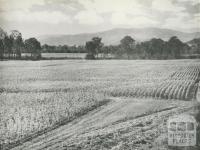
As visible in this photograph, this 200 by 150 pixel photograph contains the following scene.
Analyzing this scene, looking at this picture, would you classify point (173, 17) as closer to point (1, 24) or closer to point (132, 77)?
point (132, 77)

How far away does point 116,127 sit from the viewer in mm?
7031

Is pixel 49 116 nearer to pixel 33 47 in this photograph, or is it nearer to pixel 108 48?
pixel 33 47

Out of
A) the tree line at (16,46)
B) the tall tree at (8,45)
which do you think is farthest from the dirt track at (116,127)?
the tall tree at (8,45)

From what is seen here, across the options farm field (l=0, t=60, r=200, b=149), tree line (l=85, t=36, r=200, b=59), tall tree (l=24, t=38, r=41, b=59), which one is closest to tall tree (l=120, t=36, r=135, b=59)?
tree line (l=85, t=36, r=200, b=59)

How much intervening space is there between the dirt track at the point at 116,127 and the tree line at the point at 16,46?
5.21 ft

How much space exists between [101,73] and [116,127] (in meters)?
1.20

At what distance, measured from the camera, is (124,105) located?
7.73 metres

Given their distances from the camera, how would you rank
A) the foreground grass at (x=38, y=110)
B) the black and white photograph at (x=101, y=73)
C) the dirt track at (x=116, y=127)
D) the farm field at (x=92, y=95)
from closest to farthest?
the dirt track at (x=116, y=127)
the foreground grass at (x=38, y=110)
the black and white photograph at (x=101, y=73)
the farm field at (x=92, y=95)

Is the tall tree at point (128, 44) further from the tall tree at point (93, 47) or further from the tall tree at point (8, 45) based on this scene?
the tall tree at point (8, 45)

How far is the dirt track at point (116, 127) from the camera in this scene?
646 cm

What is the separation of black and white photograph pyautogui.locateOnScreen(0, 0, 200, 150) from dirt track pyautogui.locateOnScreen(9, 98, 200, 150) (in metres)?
0.02

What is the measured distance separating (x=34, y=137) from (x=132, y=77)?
7.66 feet

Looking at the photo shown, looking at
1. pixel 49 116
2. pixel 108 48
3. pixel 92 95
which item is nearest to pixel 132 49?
pixel 108 48

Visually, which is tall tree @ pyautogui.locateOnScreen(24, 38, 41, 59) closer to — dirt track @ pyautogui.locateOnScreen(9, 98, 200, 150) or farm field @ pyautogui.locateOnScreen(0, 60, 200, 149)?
farm field @ pyautogui.locateOnScreen(0, 60, 200, 149)
